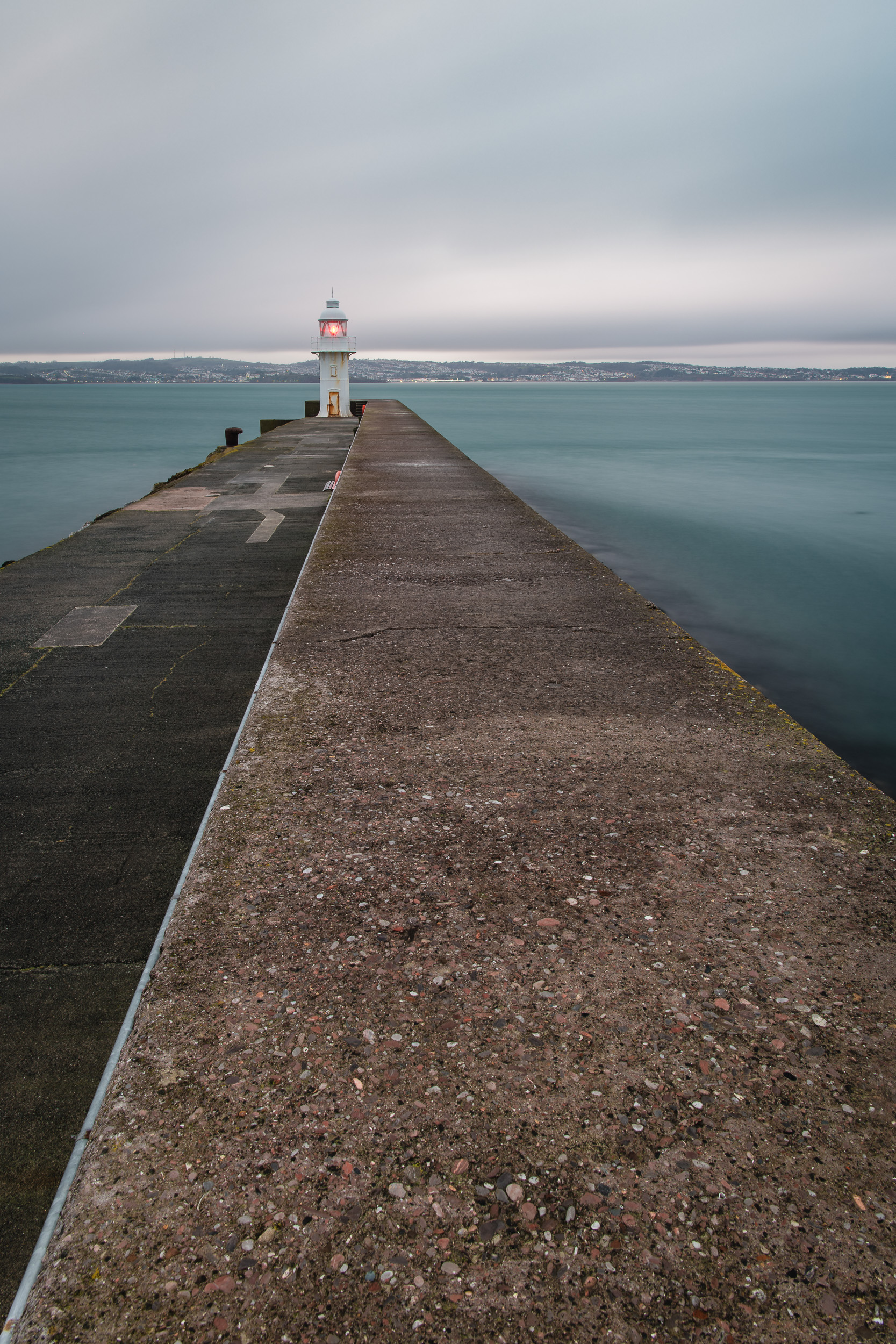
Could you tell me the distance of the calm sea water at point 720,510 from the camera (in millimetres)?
9867

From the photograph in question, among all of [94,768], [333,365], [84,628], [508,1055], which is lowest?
[94,768]

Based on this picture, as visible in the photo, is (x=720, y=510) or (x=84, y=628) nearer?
(x=84, y=628)

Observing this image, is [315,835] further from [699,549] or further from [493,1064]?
[699,549]

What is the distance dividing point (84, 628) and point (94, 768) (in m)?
2.30

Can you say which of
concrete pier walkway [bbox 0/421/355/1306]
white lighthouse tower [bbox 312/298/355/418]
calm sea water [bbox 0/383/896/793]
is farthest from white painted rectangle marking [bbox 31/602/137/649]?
white lighthouse tower [bbox 312/298/355/418]

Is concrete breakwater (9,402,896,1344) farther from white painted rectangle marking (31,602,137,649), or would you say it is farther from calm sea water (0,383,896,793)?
calm sea water (0,383,896,793)

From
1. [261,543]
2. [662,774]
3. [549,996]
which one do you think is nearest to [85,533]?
[261,543]

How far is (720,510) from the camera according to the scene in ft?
66.8

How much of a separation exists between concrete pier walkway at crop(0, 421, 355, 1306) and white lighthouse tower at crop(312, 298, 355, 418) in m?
25.0

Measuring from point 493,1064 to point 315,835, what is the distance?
1.00 meters

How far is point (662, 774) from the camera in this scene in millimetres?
2791

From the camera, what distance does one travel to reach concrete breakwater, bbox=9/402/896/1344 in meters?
1.29

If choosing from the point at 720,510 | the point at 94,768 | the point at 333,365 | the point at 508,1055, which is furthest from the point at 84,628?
Answer: the point at 333,365

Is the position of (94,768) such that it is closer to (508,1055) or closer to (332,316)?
(508,1055)
